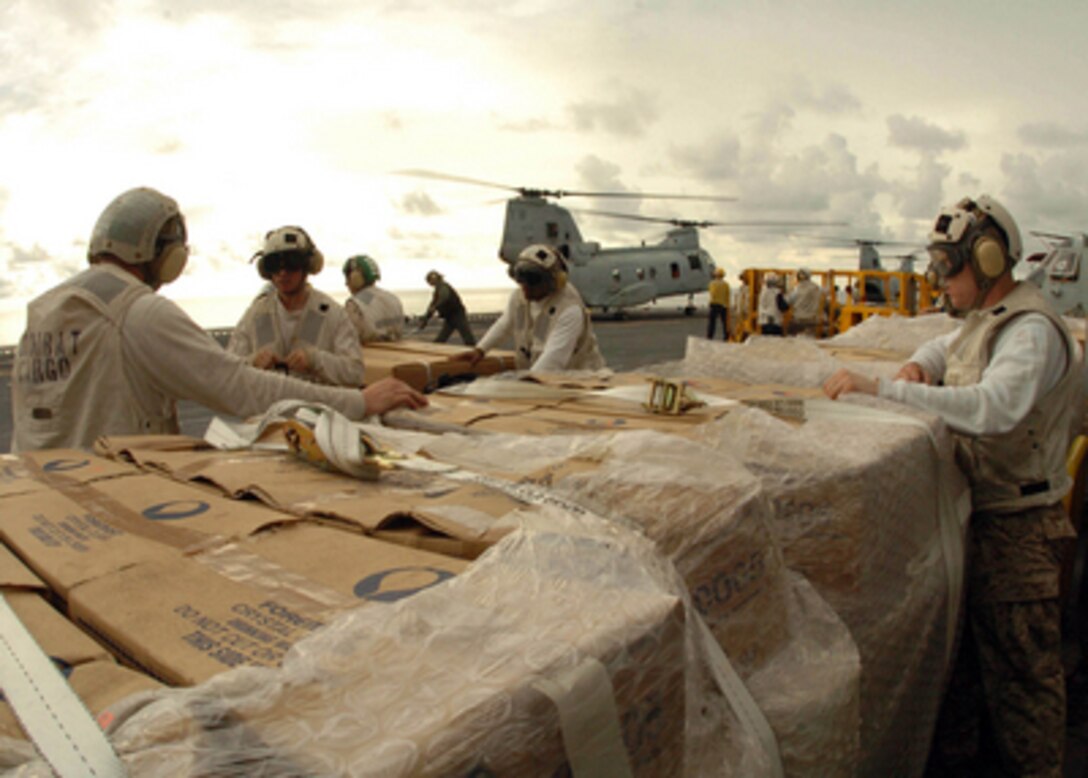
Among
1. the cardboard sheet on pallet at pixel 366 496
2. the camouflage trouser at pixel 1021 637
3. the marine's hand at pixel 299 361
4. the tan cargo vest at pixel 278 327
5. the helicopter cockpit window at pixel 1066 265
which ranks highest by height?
the helicopter cockpit window at pixel 1066 265

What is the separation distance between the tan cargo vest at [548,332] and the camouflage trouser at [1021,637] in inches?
105

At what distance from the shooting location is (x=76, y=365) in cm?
232

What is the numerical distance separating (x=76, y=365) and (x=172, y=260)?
1.50ft

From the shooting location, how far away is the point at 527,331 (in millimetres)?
4953

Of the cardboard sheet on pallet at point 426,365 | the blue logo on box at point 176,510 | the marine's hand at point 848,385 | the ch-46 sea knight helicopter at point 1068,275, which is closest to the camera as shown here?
the blue logo on box at point 176,510

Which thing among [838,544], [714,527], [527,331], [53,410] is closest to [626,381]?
[838,544]

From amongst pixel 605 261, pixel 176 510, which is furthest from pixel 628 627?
pixel 605 261

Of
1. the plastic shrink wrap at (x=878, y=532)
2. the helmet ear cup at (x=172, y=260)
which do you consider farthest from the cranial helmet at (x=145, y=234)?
the plastic shrink wrap at (x=878, y=532)

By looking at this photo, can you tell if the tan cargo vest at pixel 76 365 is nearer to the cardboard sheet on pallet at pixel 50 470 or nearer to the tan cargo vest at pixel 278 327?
the cardboard sheet on pallet at pixel 50 470

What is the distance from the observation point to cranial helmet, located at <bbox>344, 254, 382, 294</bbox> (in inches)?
306

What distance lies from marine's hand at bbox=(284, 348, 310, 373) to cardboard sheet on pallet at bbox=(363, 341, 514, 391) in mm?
550

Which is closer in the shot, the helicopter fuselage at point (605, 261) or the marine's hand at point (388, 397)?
the marine's hand at point (388, 397)

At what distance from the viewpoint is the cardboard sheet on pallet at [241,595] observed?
84 cm

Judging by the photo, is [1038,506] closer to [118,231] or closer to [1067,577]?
[1067,577]
